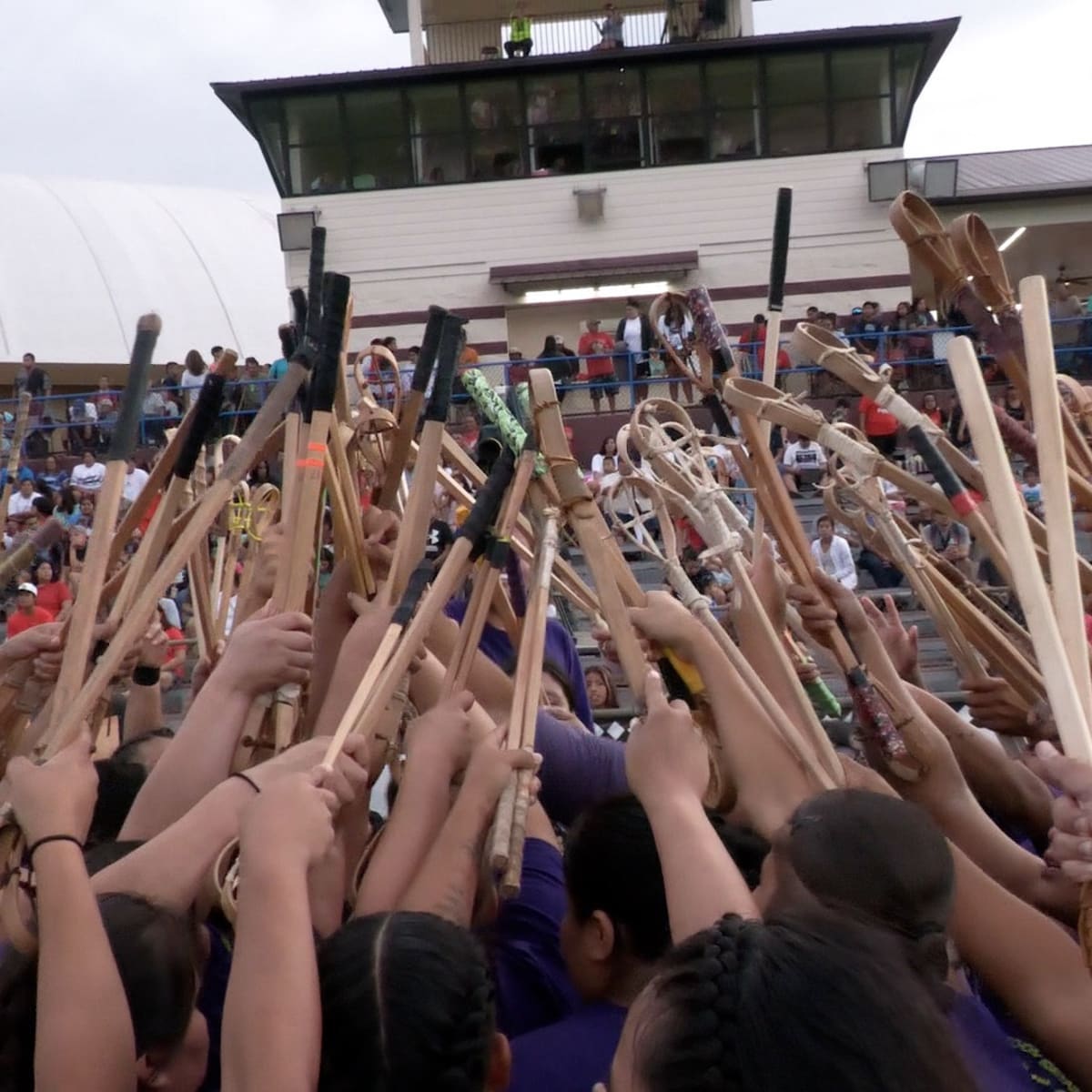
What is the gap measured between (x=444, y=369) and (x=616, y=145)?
1894 centimetres

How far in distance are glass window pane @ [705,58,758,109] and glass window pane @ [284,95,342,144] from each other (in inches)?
216

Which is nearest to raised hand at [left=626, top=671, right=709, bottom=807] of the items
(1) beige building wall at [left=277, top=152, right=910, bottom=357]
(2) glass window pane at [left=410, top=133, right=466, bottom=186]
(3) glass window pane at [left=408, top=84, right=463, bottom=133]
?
(1) beige building wall at [left=277, top=152, right=910, bottom=357]

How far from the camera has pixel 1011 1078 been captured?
1601 millimetres

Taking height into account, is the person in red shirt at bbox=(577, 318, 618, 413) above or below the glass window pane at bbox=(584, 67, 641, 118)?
below

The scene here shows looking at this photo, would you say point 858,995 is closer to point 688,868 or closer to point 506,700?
point 688,868

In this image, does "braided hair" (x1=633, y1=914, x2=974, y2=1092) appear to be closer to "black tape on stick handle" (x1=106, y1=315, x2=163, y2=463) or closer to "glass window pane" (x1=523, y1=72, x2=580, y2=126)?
"black tape on stick handle" (x1=106, y1=315, x2=163, y2=463)

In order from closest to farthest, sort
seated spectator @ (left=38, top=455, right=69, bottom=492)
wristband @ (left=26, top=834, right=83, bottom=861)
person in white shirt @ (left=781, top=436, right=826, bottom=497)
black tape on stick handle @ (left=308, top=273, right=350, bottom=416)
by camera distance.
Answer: wristband @ (left=26, top=834, right=83, bottom=861)
black tape on stick handle @ (left=308, top=273, right=350, bottom=416)
person in white shirt @ (left=781, top=436, right=826, bottom=497)
seated spectator @ (left=38, top=455, right=69, bottom=492)

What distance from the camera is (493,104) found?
65.5 ft

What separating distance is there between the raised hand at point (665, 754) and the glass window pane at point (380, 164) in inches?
763

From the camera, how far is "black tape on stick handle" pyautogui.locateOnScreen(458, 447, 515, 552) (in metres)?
2.20

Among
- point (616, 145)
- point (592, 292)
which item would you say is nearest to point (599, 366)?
point (592, 292)

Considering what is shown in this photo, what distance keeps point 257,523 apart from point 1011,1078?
255 centimetres

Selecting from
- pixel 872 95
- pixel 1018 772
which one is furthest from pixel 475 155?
pixel 1018 772

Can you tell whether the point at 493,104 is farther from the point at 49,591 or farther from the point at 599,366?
the point at 49,591
